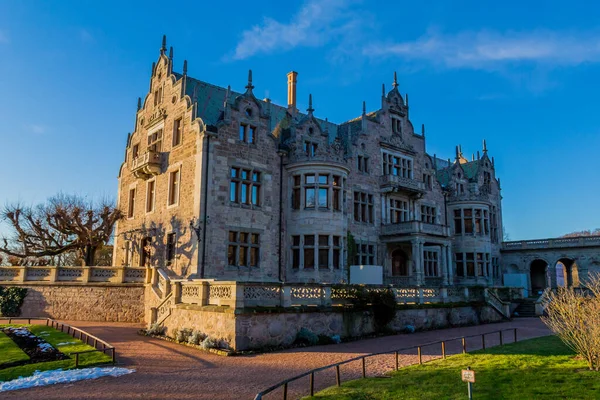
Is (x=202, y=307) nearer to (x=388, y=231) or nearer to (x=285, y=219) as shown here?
(x=285, y=219)

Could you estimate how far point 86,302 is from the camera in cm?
2544

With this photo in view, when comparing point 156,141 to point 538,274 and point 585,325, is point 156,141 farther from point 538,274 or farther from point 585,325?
point 538,274

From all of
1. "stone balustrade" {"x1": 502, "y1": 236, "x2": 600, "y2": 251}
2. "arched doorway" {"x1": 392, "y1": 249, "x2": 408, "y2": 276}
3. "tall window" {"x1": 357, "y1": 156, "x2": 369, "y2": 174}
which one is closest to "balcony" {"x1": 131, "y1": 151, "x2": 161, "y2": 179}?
"tall window" {"x1": 357, "y1": 156, "x2": 369, "y2": 174}

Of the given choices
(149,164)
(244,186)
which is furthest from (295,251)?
(149,164)

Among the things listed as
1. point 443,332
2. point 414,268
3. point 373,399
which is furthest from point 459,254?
point 373,399

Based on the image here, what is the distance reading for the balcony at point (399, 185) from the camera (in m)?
33.7

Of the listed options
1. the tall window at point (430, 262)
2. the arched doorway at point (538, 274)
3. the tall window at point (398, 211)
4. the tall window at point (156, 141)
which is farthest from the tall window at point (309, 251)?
the arched doorway at point (538, 274)

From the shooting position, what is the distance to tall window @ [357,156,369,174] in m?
33.1

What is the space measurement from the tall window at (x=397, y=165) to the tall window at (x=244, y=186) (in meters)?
11.7

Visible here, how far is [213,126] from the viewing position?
25719mm

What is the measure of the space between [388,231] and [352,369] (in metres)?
20.5

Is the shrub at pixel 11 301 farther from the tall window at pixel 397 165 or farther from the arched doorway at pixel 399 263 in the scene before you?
the tall window at pixel 397 165

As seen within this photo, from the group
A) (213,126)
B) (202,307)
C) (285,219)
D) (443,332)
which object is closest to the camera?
(202,307)

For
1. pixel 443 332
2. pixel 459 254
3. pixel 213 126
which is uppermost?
pixel 213 126
